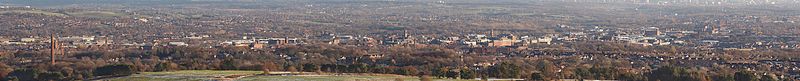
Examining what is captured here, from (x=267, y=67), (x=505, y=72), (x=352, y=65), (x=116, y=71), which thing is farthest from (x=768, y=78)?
(x=116, y=71)

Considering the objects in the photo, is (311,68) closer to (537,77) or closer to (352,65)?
(352,65)

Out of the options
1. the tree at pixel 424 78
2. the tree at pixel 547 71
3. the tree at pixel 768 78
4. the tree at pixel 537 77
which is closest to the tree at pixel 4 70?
the tree at pixel 424 78

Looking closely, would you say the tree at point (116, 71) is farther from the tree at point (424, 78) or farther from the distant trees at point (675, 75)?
the distant trees at point (675, 75)

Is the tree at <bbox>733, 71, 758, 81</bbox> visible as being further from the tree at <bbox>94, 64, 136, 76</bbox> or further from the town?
the tree at <bbox>94, 64, 136, 76</bbox>

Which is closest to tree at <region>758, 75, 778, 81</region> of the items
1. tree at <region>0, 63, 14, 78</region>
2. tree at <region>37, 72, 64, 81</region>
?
tree at <region>37, 72, 64, 81</region>

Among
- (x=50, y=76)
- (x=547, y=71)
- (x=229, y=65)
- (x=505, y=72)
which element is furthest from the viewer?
(x=229, y=65)

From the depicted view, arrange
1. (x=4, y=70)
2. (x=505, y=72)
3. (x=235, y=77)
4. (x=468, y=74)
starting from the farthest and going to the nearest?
1. (x=4, y=70)
2. (x=505, y=72)
3. (x=468, y=74)
4. (x=235, y=77)

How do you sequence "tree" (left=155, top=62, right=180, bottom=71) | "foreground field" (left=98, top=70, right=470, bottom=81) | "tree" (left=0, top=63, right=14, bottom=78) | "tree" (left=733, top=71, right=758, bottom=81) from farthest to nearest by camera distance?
"tree" (left=155, top=62, right=180, bottom=71) → "tree" (left=733, top=71, right=758, bottom=81) → "tree" (left=0, top=63, right=14, bottom=78) → "foreground field" (left=98, top=70, right=470, bottom=81)

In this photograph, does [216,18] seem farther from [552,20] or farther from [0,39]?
[0,39]

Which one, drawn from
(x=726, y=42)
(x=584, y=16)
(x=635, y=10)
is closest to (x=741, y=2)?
(x=635, y=10)

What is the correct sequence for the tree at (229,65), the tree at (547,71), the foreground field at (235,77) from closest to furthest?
the foreground field at (235,77) < the tree at (547,71) < the tree at (229,65)

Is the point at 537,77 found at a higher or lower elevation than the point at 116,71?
lower
